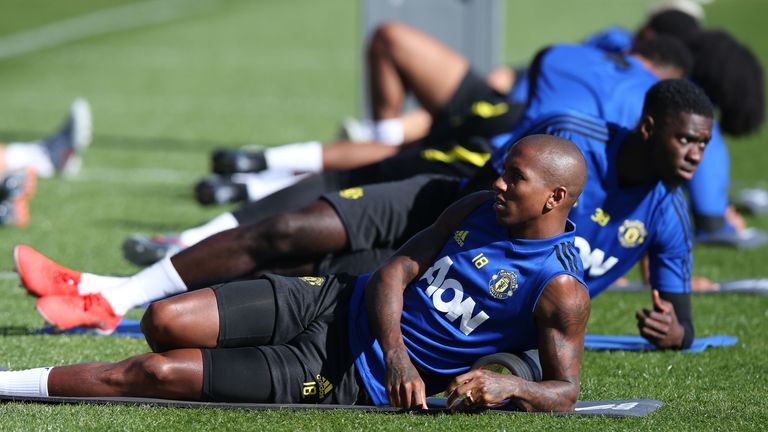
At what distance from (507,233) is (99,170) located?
6.99m

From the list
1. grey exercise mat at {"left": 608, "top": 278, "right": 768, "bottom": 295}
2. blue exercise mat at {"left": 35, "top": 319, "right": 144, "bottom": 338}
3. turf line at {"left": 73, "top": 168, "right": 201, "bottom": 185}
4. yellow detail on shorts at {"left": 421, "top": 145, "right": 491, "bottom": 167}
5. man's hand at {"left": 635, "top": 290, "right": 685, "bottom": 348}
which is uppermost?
yellow detail on shorts at {"left": 421, "top": 145, "right": 491, "bottom": 167}

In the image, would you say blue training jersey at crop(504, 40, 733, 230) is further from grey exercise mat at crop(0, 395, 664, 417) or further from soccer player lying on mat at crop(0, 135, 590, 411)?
grey exercise mat at crop(0, 395, 664, 417)

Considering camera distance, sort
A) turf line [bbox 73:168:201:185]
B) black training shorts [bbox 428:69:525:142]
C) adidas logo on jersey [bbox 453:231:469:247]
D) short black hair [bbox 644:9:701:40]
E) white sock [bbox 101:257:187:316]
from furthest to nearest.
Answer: turf line [bbox 73:168:201:185]
short black hair [bbox 644:9:701:40]
black training shorts [bbox 428:69:525:142]
white sock [bbox 101:257:187:316]
adidas logo on jersey [bbox 453:231:469:247]

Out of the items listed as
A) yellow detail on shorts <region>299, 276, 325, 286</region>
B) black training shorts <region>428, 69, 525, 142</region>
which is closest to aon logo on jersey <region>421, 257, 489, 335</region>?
yellow detail on shorts <region>299, 276, 325, 286</region>

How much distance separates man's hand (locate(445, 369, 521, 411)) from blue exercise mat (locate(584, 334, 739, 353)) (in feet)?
5.58

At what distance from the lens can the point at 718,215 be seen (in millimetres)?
7605

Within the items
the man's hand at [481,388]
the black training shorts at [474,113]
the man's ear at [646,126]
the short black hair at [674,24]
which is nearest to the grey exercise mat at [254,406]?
the man's hand at [481,388]

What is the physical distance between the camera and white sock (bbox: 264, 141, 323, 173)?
7.57 meters

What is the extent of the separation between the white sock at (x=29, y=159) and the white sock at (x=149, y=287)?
413 centimetres

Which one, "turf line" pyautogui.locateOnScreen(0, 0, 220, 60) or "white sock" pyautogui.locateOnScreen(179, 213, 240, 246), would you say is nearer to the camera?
"white sock" pyautogui.locateOnScreen(179, 213, 240, 246)

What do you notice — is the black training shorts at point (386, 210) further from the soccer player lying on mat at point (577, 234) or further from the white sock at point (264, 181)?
the white sock at point (264, 181)

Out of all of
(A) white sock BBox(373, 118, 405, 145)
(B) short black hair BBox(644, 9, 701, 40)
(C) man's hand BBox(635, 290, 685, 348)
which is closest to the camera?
(C) man's hand BBox(635, 290, 685, 348)

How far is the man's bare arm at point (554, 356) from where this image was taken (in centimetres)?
392

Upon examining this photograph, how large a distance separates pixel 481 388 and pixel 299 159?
3902 millimetres
